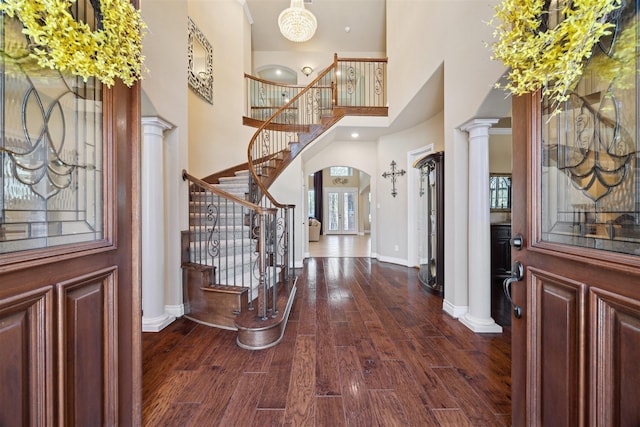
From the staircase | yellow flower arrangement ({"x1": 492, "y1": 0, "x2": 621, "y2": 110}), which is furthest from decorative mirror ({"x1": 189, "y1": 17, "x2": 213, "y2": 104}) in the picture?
yellow flower arrangement ({"x1": 492, "y1": 0, "x2": 621, "y2": 110})

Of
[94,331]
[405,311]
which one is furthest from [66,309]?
[405,311]

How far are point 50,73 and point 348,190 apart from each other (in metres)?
12.5

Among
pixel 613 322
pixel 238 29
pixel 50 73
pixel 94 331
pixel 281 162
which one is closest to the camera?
pixel 613 322

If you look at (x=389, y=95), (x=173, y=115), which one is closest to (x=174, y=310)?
(x=173, y=115)

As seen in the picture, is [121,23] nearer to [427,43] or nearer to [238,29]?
[427,43]

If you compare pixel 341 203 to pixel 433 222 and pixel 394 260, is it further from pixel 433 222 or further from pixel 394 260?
pixel 433 222

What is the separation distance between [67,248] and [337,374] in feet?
5.49

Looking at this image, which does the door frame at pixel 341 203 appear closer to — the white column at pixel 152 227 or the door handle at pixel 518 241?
the white column at pixel 152 227

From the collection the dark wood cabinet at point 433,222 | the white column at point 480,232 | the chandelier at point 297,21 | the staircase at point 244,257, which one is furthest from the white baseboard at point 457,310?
the chandelier at point 297,21

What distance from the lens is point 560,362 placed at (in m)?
0.98

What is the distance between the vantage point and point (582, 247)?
942 millimetres

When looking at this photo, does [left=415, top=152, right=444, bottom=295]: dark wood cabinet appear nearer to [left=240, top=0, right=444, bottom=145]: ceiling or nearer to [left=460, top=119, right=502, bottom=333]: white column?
[left=460, top=119, right=502, bottom=333]: white column

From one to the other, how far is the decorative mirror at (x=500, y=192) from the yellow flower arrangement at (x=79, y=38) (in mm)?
4809

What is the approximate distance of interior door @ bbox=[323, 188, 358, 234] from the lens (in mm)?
13070
